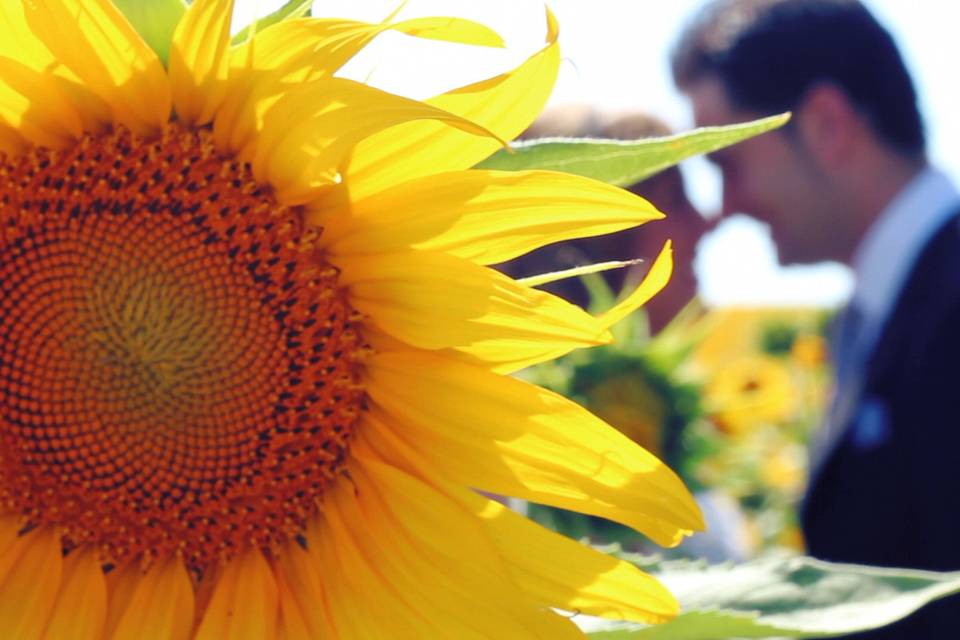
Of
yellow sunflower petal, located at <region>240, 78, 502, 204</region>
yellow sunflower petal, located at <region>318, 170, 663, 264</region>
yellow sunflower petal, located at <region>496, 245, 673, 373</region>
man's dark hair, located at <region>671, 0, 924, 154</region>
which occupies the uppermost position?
man's dark hair, located at <region>671, 0, 924, 154</region>

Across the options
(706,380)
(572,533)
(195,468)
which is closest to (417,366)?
(195,468)

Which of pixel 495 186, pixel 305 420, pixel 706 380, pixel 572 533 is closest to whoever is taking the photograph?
pixel 495 186

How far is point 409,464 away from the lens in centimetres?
78

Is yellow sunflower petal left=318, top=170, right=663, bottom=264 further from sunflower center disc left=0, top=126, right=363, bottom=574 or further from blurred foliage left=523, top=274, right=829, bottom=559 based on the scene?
blurred foliage left=523, top=274, right=829, bottom=559

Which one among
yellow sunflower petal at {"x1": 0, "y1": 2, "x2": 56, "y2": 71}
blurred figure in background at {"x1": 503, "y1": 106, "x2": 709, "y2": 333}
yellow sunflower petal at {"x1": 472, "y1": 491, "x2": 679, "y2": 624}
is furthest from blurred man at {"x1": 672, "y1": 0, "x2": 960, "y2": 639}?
yellow sunflower petal at {"x1": 0, "y1": 2, "x2": 56, "y2": 71}

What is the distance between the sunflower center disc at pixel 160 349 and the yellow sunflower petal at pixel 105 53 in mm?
39

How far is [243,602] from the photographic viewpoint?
777 millimetres

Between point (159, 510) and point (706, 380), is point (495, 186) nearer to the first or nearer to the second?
point (159, 510)

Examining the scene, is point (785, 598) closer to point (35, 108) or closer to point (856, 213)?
point (35, 108)

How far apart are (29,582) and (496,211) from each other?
0.41 metres

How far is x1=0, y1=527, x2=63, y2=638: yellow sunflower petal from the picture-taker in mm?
773

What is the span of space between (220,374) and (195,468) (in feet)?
0.23

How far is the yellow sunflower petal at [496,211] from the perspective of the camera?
698 millimetres

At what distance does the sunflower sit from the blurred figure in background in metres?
1.23
